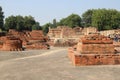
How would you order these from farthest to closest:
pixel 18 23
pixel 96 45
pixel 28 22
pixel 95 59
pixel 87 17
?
pixel 87 17
pixel 28 22
pixel 18 23
pixel 96 45
pixel 95 59

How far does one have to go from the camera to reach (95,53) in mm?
10859

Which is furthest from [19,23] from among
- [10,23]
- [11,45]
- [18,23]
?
[11,45]

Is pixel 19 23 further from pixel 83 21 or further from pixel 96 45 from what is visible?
pixel 96 45

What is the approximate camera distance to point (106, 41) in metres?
11.1

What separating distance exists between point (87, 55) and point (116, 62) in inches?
43.2

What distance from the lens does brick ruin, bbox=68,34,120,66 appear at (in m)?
10.2

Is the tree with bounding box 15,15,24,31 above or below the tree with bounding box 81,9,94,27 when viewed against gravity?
below

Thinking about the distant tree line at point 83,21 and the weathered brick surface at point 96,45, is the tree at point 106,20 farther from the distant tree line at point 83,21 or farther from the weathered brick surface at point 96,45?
the weathered brick surface at point 96,45

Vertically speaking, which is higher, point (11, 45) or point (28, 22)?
point (28, 22)

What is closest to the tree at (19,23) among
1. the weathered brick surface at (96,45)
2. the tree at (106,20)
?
the tree at (106,20)

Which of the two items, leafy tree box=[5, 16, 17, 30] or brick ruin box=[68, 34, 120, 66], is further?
leafy tree box=[5, 16, 17, 30]

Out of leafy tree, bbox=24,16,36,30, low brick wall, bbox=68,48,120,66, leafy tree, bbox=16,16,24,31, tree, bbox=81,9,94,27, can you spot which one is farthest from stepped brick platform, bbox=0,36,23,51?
tree, bbox=81,9,94,27

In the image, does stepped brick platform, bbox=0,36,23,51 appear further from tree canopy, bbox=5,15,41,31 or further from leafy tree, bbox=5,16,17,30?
leafy tree, bbox=5,16,17,30

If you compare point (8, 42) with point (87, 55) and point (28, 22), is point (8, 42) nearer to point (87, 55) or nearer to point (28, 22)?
point (87, 55)
